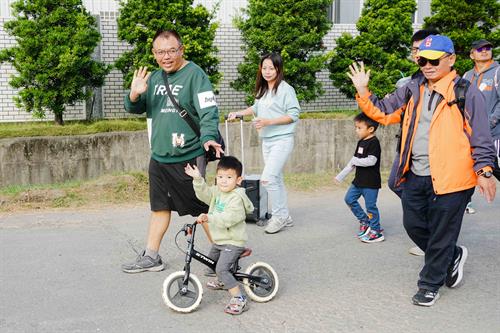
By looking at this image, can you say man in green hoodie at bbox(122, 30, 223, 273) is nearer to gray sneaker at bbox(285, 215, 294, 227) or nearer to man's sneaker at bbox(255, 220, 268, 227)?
man's sneaker at bbox(255, 220, 268, 227)

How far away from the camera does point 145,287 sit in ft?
15.4

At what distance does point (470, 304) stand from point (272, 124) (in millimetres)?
2826

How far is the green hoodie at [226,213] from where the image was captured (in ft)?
13.9

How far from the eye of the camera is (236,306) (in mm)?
4199

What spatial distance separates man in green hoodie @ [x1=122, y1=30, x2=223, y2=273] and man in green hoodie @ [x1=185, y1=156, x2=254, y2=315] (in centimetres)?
42

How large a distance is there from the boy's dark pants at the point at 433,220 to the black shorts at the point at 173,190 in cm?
166

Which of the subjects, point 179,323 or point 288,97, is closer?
point 179,323

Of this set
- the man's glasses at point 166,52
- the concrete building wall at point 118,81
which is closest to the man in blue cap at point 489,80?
the man's glasses at point 166,52

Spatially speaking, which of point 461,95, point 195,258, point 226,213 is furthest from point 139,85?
point 461,95

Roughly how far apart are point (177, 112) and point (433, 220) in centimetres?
219

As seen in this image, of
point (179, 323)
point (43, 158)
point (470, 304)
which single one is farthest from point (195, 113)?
point (43, 158)

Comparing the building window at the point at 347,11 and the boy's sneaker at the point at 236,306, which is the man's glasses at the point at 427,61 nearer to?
the boy's sneaker at the point at 236,306

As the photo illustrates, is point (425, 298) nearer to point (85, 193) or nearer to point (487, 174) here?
point (487, 174)

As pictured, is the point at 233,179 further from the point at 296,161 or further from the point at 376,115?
the point at 296,161
